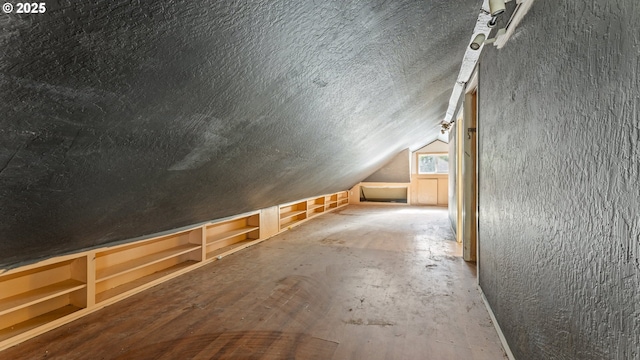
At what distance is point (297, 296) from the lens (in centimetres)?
228

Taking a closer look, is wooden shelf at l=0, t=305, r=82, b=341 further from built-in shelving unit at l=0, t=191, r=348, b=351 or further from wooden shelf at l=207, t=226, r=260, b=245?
wooden shelf at l=207, t=226, r=260, b=245

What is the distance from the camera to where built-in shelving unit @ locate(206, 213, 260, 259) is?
132 inches

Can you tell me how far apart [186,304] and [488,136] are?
260cm

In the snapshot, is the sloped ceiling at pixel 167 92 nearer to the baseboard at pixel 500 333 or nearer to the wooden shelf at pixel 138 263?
the wooden shelf at pixel 138 263

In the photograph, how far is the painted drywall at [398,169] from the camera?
8.58 metres

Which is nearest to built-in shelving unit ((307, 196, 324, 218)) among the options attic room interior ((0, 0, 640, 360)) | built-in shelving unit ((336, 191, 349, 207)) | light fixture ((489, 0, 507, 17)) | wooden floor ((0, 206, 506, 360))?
built-in shelving unit ((336, 191, 349, 207))

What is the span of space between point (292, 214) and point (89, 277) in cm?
359

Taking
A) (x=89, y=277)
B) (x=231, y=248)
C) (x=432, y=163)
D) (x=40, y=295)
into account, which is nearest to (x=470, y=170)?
(x=231, y=248)

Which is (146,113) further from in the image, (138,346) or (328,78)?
(138,346)

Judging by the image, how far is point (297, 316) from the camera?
194 centimetres

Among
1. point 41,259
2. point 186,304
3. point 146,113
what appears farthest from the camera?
point 186,304

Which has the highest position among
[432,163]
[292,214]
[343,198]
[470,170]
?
[432,163]

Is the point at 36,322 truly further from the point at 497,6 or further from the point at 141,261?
the point at 497,6

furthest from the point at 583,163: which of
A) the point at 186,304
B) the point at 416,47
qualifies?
the point at 186,304
